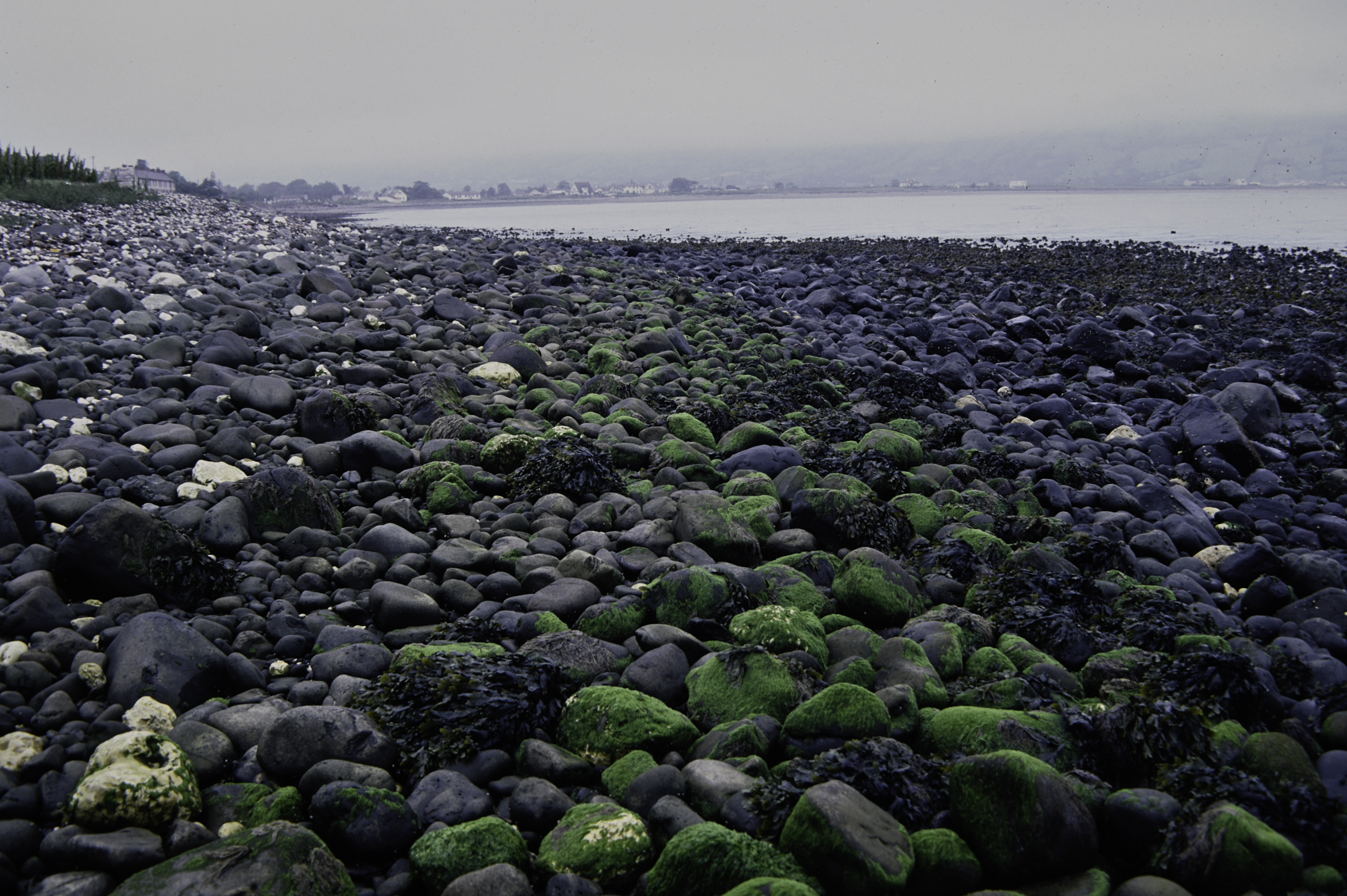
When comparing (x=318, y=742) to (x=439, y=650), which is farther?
(x=439, y=650)

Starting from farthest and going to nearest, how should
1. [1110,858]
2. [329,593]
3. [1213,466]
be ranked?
1. [1213,466]
2. [329,593]
3. [1110,858]

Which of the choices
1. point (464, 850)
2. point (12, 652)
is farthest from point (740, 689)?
point (12, 652)

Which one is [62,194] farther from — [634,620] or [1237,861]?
[1237,861]

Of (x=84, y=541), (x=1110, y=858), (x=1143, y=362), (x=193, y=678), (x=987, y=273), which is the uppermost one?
(x=987, y=273)

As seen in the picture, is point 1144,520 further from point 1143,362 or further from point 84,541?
point 84,541

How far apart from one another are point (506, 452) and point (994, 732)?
4.64m

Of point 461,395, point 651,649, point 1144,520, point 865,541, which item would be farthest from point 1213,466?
point 461,395

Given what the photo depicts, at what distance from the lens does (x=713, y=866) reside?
2844mm

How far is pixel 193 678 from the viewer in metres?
3.78

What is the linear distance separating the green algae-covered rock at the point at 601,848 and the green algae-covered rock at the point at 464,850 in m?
0.12

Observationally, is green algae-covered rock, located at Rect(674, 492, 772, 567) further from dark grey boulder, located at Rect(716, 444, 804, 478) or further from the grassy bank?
the grassy bank

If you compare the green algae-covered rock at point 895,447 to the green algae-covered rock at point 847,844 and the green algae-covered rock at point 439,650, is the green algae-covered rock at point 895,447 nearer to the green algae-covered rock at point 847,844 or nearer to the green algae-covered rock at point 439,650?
the green algae-covered rock at point 439,650

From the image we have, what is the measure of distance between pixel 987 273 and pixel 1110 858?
21.9 m

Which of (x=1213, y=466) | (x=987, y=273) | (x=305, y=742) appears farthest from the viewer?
(x=987, y=273)
